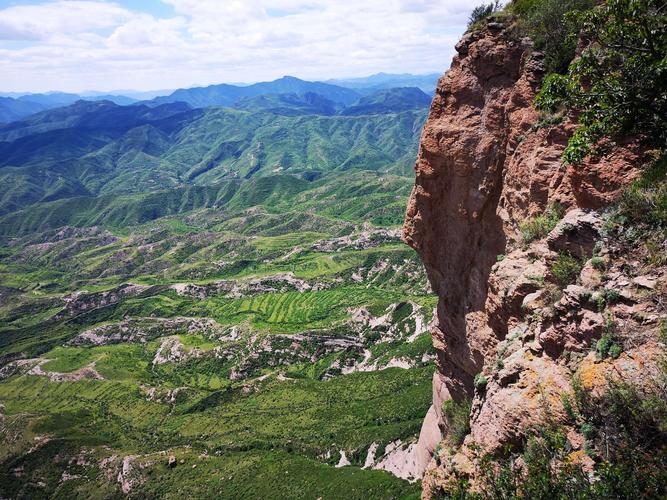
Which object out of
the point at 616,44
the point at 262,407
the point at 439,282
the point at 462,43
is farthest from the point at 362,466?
the point at 616,44

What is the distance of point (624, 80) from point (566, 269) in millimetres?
7288

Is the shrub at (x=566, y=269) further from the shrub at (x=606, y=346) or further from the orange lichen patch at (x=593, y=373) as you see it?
the orange lichen patch at (x=593, y=373)

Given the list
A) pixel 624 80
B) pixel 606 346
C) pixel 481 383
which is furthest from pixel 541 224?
pixel 606 346

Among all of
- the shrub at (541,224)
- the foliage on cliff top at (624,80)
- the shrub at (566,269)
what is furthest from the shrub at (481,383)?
the foliage on cliff top at (624,80)

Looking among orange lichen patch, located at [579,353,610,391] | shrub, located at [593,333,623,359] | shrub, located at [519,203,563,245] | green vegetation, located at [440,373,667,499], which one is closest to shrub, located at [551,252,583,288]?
shrub, located at [519,203,563,245]

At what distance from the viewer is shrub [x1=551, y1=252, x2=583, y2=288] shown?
1669 centimetres

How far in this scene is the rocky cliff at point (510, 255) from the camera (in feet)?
45.4

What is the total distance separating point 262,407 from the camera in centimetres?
14912

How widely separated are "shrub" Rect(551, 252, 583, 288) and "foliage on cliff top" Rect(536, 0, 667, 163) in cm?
405

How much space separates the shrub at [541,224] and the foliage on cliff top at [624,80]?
390cm

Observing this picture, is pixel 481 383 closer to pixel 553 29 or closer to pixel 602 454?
pixel 602 454

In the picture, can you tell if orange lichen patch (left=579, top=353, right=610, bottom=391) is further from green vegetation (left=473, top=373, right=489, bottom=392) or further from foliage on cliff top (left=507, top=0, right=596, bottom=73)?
foliage on cliff top (left=507, top=0, right=596, bottom=73)

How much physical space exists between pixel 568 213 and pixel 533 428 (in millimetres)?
10070

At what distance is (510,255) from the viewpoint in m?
22.5
